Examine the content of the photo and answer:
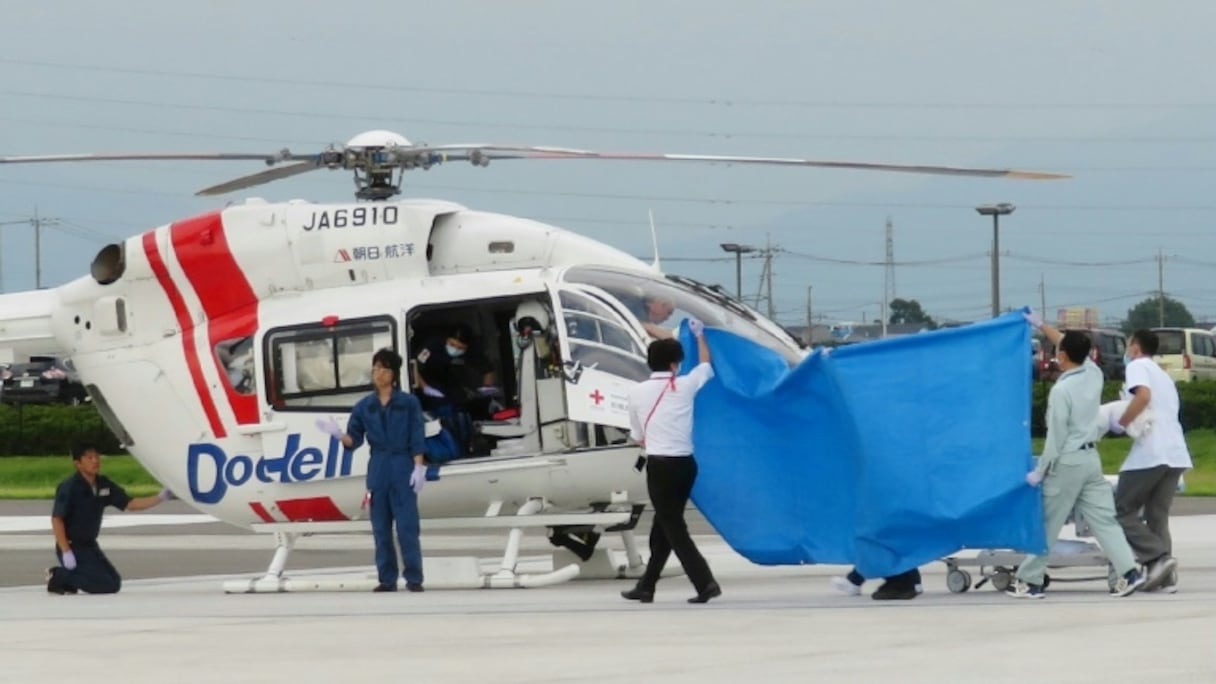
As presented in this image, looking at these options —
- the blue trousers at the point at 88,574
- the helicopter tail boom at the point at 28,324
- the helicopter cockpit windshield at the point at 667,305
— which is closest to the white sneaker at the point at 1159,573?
the helicopter cockpit windshield at the point at 667,305

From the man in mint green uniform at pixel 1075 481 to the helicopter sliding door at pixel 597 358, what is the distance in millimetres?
3163

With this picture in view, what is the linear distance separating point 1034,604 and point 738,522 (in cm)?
232

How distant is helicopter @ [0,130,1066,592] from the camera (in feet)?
49.8

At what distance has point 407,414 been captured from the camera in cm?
1482

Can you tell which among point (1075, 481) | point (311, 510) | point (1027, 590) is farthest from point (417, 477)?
point (1075, 481)

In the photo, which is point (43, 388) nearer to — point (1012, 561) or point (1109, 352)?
point (1109, 352)

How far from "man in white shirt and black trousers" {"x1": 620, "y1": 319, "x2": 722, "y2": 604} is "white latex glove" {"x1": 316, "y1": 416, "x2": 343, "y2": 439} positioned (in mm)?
2766

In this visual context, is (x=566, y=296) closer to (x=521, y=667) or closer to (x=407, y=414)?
(x=407, y=414)

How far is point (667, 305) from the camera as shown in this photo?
49.8 feet

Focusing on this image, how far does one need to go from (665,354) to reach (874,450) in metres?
1.48

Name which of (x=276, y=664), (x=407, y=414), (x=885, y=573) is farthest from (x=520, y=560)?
(x=276, y=664)

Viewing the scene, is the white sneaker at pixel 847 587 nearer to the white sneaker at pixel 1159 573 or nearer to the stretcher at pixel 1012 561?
the stretcher at pixel 1012 561

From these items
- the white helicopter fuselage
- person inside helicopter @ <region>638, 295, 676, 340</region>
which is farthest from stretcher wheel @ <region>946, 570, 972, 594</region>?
person inside helicopter @ <region>638, 295, 676, 340</region>

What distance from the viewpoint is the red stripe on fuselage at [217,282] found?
15977mm
